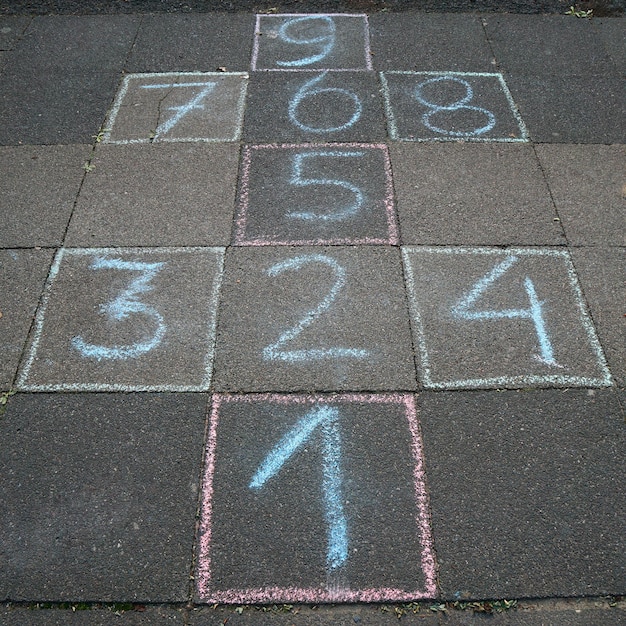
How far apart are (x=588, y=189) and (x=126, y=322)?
3.59 meters

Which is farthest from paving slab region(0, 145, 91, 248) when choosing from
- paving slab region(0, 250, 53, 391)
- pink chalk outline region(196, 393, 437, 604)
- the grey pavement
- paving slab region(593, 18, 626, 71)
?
paving slab region(593, 18, 626, 71)

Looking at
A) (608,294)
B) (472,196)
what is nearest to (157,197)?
(472,196)

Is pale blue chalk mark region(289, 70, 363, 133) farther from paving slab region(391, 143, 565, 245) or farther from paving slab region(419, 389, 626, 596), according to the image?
paving slab region(419, 389, 626, 596)

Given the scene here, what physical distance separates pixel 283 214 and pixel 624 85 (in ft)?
12.0

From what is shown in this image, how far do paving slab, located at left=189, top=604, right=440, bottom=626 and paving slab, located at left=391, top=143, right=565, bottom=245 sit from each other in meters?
2.57

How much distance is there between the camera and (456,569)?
10.9 feet

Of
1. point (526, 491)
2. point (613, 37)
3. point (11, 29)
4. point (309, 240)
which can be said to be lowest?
point (526, 491)

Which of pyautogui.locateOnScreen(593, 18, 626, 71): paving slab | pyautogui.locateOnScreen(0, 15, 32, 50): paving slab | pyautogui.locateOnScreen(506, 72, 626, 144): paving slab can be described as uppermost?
pyautogui.locateOnScreen(0, 15, 32, 50): paving slab

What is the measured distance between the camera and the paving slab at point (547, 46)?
6.62 m

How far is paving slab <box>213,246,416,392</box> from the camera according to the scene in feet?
13.4

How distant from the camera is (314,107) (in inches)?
241

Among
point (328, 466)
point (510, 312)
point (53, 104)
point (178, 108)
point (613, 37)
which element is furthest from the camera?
point (613, 37)

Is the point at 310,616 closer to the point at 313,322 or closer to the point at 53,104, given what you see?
the point at 313,322

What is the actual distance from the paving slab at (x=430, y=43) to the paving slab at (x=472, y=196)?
1346 millimetres
